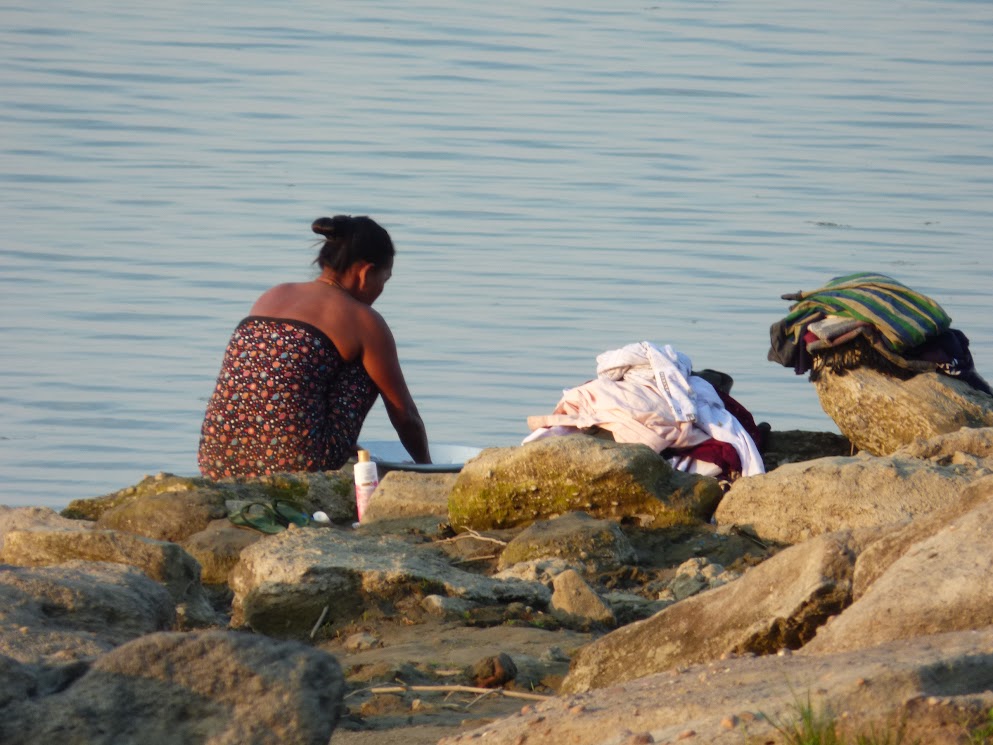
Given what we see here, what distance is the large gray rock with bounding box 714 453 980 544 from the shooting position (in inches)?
240

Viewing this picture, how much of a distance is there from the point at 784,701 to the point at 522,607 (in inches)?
82.1

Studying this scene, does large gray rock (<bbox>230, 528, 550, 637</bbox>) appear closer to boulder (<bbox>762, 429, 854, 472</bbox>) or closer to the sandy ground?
the sandy ground

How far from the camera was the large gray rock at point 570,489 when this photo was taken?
21.3ft

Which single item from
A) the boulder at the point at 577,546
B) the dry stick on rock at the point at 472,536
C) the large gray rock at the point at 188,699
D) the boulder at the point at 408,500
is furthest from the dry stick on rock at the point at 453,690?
the boulder at the point at 408,500

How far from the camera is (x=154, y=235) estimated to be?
15.1 m

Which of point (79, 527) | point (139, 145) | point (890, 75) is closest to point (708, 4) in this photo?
point (890, 75)

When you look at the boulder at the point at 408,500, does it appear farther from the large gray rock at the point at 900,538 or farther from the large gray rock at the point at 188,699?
the large gray rock at the point at 188,699

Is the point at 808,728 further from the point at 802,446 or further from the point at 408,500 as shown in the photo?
the point at 802,446

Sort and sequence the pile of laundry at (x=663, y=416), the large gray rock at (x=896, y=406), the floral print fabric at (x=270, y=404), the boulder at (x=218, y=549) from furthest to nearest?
the floral print fabric at (x=270, y=404)
the large gray rock at (x=896, y=406)
the pile of laundry at (x=663, y=416)
the boulder at (x=218, y=549)

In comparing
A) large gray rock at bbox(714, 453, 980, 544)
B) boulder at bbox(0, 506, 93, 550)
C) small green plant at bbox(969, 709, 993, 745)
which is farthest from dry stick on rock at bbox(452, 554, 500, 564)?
small green plant at bbox(969, 709, 993, 745)

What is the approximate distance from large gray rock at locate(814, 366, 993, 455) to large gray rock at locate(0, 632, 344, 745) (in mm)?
4775

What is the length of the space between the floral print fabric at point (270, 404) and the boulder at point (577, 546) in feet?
6.91

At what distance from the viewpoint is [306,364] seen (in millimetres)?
7949

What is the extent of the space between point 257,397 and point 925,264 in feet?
24.2
